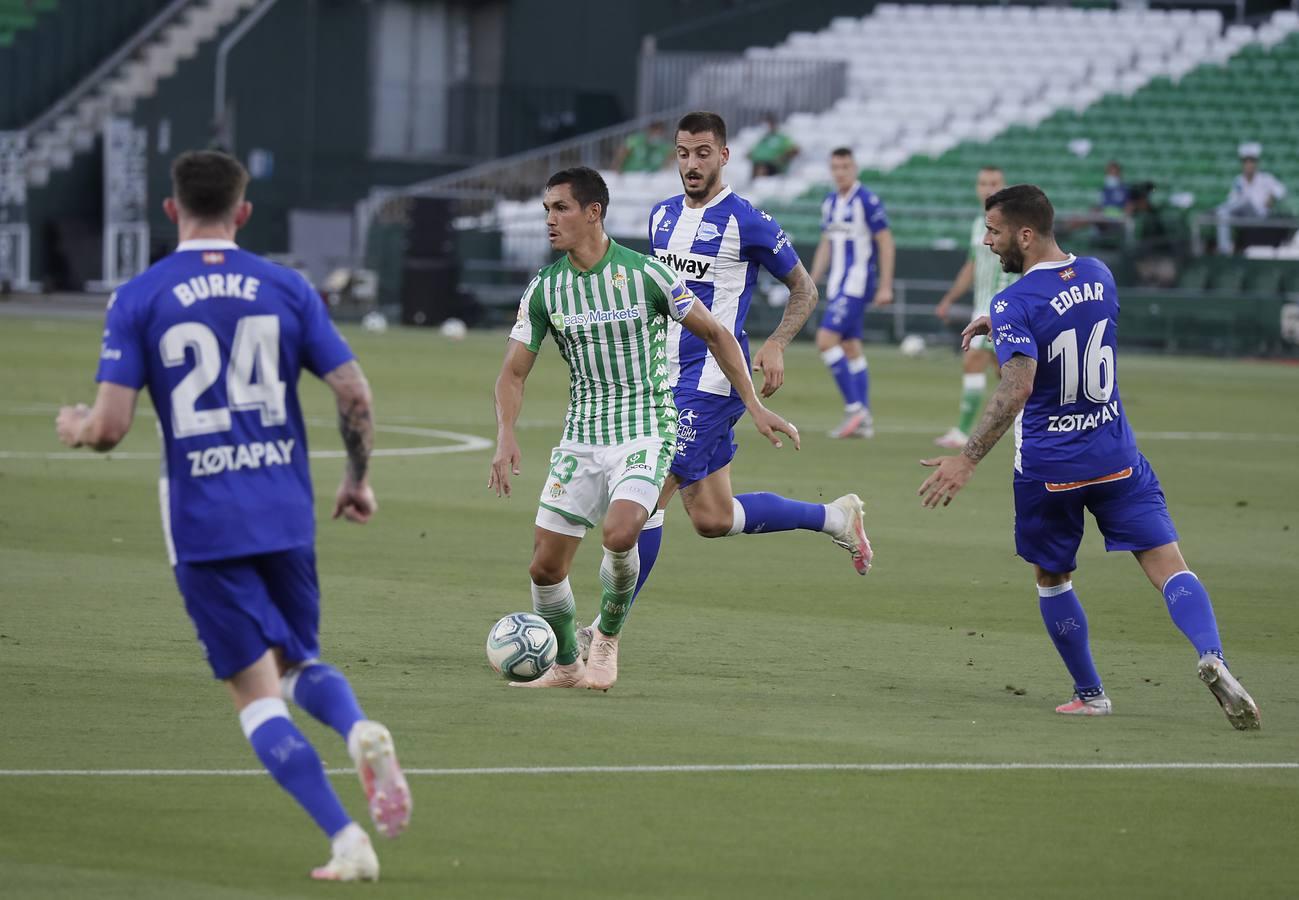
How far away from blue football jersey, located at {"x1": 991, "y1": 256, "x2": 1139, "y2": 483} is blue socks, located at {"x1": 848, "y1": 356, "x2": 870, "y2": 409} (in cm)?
1120

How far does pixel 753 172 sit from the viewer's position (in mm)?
38781

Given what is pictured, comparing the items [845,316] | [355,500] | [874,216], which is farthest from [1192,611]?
[874,216]

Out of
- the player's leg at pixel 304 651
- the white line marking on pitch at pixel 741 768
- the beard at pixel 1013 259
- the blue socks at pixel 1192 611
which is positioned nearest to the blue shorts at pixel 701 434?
the beard at pixel 1013 259

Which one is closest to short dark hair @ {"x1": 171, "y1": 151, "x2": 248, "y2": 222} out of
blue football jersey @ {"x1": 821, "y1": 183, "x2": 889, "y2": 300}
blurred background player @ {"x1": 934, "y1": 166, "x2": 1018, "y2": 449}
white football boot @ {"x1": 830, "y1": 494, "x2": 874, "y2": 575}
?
white football boot @ {"x1": 830, "y1": 494, "x2": 874, "y2": 575}

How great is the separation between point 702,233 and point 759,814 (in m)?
3.90

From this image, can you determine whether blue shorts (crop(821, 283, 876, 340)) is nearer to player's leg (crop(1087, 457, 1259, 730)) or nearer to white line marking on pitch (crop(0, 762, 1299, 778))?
player's leg (crop(1087, 457, 1259, 730))

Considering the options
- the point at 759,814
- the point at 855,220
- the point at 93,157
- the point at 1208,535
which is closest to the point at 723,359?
the point at 759,814

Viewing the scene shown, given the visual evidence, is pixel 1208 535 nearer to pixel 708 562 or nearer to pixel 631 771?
pixel 708 562

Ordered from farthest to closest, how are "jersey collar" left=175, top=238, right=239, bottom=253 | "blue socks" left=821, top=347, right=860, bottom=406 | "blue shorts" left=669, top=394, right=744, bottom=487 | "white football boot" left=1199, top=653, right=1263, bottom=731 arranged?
"blue socks" left=821, top=347, right=860, bottom=406 < "blue shorts" left=669, top=394, right=744, bottom=487 < "white football boot" left=1199, top=653, right=1263, bottom=731 < "jersey collar" left=175, top=238, right=239, bottom=253

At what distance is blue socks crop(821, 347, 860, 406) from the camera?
19.4 m

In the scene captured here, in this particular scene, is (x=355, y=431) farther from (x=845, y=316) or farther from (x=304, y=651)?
(x=845, y=316)

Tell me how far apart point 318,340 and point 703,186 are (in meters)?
4.11

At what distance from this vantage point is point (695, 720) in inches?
308

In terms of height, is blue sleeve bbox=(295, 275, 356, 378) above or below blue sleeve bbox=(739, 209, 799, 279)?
below
